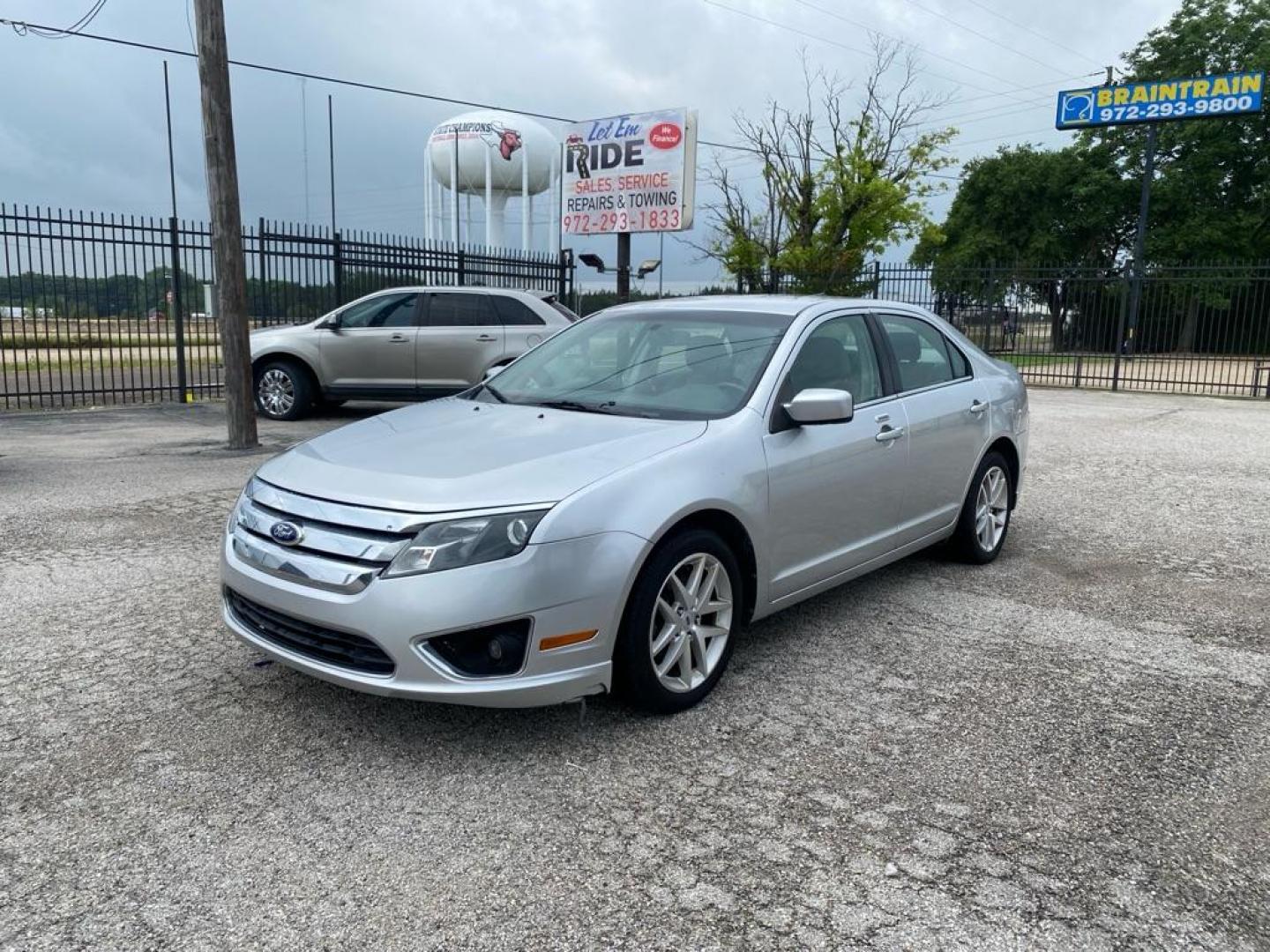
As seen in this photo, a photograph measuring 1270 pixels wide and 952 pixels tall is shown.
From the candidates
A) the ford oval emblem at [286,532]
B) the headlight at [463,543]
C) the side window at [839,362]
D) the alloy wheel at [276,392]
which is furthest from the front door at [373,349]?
the headlight at [463,543]

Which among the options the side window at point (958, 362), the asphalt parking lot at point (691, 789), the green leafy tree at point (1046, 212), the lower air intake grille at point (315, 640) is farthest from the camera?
the green leafy tree at point (1046, 212)

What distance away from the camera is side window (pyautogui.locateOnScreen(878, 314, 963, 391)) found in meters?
5.07

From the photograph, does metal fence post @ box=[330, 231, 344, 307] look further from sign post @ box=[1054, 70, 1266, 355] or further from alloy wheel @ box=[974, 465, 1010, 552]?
sign post @ box=[1054, 70, 1266, 355]

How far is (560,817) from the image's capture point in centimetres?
296

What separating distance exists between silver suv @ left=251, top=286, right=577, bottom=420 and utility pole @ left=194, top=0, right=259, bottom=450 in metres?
2.25

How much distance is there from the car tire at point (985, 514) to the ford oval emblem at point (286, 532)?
3673 millimetres

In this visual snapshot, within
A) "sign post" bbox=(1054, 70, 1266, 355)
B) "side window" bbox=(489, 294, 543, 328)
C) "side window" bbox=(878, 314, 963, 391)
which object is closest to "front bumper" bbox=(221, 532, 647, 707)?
"side window" bbox=(878, 314, 963, 391)

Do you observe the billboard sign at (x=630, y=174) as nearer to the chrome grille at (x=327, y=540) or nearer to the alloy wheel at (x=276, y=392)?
the alloy wheel at (x=276, y=392)

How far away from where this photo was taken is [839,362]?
463 centimetres

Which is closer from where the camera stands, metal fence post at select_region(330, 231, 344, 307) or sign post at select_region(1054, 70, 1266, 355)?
metal fence post at select_region(330, 231, 344, 307)

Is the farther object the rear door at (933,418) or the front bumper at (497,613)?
the rear door at (933,418)

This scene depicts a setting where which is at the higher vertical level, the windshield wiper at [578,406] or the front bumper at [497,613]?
the windshield wiper at [578,406]

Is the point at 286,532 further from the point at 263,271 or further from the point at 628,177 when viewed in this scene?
the point at 628,177

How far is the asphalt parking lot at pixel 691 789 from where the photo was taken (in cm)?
250
